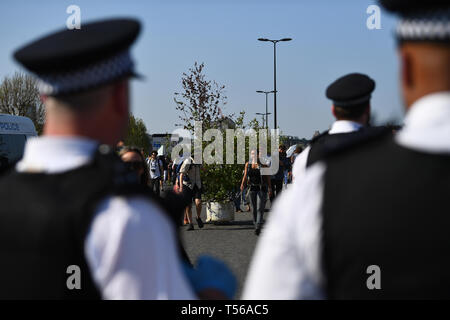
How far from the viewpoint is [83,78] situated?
1.77 meters

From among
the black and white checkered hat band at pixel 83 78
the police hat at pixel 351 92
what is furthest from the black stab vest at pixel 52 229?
the police hat at pixel 351 92

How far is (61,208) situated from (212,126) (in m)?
16.3

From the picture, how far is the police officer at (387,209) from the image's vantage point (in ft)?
4.60

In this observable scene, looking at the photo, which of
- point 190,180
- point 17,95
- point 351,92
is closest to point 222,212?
point 190,180

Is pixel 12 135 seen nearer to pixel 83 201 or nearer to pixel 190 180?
pixel 190 180

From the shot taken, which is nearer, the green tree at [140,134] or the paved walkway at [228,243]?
the paved walkway at [228,243]

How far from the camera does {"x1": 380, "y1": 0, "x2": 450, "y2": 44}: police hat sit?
4.57 ft

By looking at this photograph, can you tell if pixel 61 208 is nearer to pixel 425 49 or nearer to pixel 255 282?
pixel 255 282

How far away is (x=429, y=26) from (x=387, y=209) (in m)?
0.42

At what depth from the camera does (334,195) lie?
4.95 feet

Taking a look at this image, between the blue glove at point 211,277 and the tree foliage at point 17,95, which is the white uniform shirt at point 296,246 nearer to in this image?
the blue glove at point 211,277

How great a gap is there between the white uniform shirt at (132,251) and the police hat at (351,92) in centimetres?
314

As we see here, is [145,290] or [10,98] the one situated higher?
[10,98]
